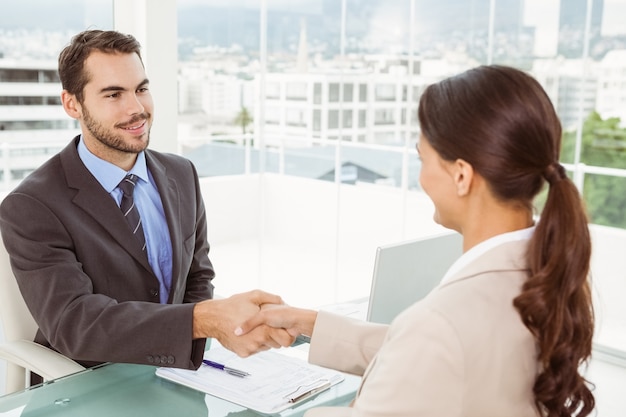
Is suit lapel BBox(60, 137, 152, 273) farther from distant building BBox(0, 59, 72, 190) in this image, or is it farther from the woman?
distant building BBox(0, 59, 72, 190)

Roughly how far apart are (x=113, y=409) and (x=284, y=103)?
16.3 ft

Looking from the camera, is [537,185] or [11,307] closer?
[537,185]

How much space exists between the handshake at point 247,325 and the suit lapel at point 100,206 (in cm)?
34

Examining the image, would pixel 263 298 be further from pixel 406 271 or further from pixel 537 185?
pixel 537 185

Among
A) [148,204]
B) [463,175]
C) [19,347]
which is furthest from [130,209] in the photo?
[463,175]

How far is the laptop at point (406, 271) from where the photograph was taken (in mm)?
1711

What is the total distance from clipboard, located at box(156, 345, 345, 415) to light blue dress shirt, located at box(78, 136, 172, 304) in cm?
33

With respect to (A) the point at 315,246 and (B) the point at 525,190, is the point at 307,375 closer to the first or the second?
(B) the point at 525,190

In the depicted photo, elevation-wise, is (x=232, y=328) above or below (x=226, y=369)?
above

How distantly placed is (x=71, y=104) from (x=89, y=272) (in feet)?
1.72

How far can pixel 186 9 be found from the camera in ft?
21.9

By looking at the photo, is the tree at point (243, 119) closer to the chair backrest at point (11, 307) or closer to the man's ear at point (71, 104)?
the man's ear at point (71, 104)

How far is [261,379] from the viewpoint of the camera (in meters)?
1.74

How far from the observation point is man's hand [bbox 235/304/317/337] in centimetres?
172
